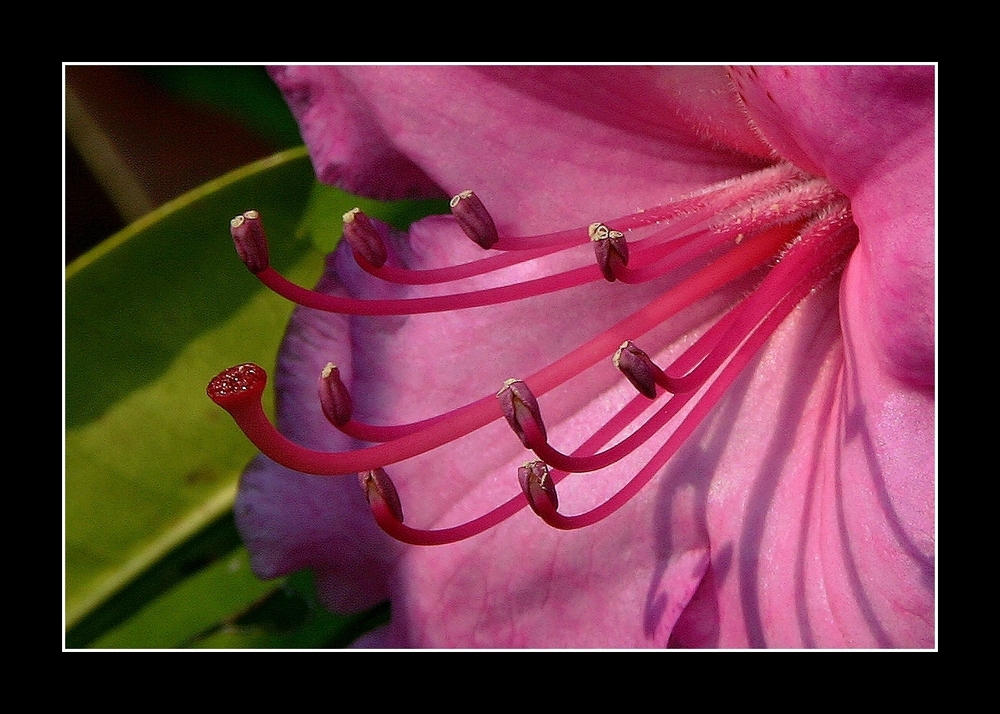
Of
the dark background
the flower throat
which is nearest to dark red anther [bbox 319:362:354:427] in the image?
the flower throat

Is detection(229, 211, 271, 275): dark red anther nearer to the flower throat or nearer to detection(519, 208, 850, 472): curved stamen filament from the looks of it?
the flower throat

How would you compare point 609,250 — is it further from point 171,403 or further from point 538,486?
point 171,403

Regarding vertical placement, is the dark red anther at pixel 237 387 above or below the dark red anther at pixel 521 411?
above

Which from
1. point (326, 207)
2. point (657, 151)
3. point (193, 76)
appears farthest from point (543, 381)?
point (193, 76)

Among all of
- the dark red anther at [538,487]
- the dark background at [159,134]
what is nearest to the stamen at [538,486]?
the dark red anther at [538,487]

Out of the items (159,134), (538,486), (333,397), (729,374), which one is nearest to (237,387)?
(333,397)

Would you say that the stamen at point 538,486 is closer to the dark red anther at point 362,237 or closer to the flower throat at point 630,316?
the flower throat at point 630,316

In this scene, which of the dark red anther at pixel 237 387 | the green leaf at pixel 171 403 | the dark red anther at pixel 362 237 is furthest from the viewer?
the green leaf at pixel 171 403
